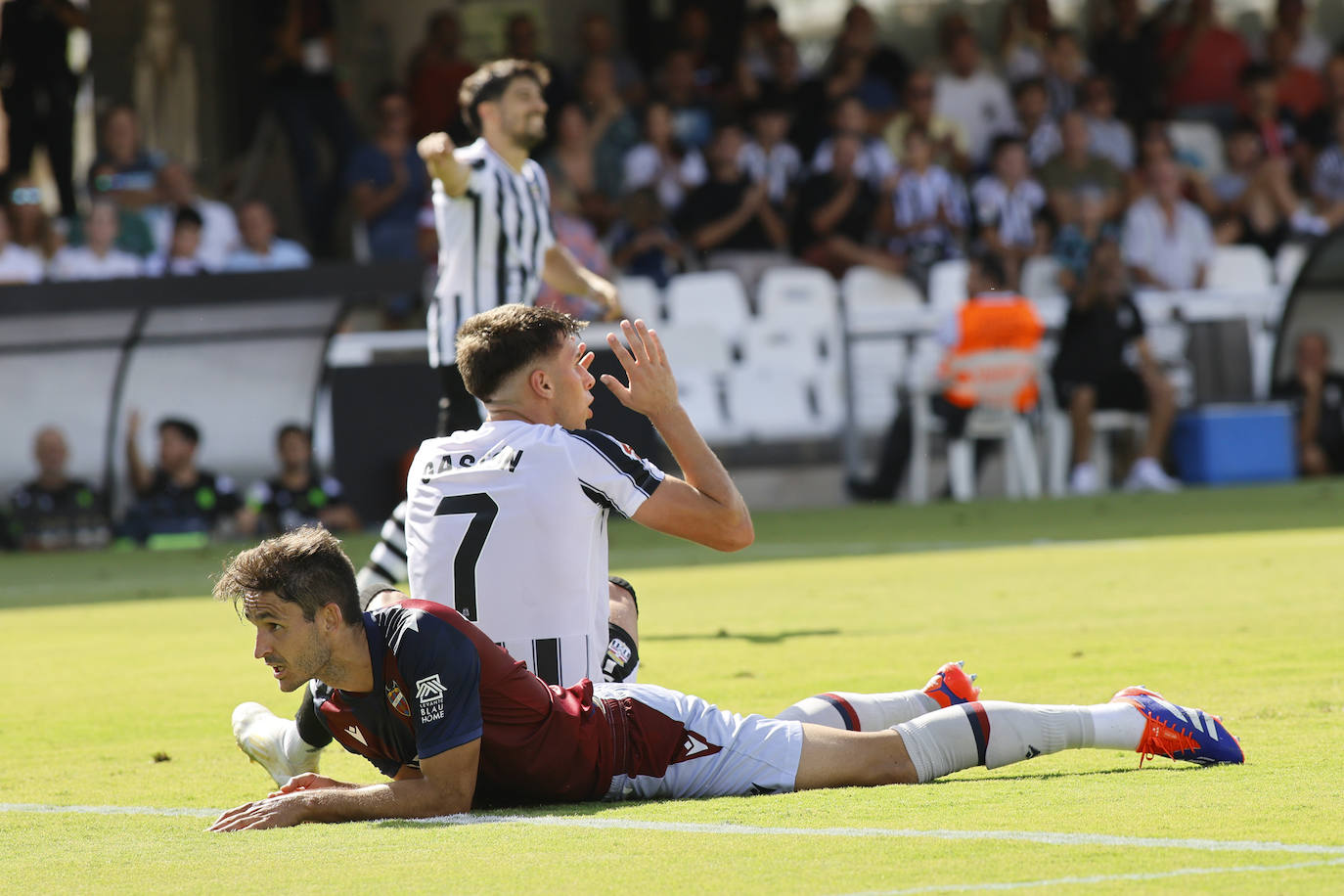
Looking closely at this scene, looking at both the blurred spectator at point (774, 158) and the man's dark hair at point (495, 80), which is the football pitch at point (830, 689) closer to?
the man's dark hair at point (495, 80)

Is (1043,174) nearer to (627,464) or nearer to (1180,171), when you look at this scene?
(1180,171)

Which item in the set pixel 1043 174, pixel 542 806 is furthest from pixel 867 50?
pixel 542 806

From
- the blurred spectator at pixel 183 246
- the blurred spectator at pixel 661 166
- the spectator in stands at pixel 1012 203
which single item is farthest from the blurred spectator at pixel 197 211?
the spectator in stands at pixel 1012 203

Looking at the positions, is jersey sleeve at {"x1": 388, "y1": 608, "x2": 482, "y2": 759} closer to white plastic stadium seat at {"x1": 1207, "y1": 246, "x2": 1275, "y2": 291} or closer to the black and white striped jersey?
the black and white striped jersey

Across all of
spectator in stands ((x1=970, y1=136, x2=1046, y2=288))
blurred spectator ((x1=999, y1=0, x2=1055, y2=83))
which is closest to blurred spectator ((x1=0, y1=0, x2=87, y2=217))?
spectator in stands ((x1=970, y1=136, x2=1046, y2=288))

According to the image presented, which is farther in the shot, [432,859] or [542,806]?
[542,806]

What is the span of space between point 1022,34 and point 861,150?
405 centimetres

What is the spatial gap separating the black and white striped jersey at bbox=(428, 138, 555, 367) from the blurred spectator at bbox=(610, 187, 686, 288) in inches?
346

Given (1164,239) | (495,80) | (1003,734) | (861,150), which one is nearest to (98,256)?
(861,150)

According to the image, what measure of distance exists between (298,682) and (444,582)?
735 millimetres

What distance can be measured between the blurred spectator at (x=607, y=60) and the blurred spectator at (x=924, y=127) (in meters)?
2.53

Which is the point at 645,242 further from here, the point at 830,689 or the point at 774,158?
the point at 830,689

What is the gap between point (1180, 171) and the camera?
20.8 meters

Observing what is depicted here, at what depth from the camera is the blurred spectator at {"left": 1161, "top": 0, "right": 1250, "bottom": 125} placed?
889 inches
